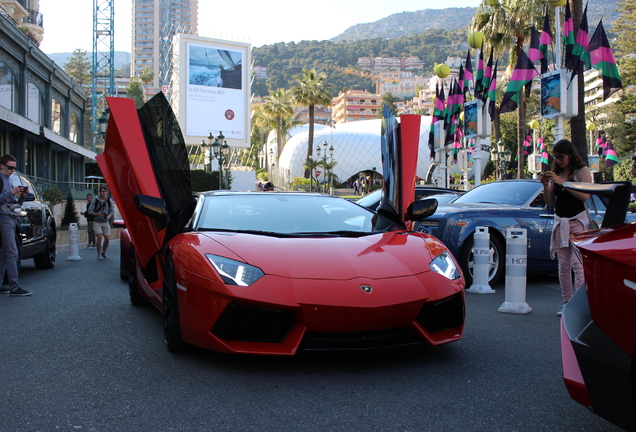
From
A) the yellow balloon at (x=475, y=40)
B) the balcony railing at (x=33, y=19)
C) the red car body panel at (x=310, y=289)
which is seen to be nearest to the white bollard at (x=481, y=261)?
the red car body panel at (x=310, y=289)

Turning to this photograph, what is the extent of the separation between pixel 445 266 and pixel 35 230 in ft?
25.8

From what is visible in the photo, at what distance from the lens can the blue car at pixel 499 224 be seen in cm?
807

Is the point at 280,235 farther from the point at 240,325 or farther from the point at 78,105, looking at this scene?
the point at 78,105

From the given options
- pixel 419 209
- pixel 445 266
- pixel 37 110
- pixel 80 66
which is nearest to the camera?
pixel 445 266

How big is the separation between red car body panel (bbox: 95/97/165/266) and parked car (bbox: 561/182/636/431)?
3842 mm

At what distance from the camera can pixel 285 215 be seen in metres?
5.12

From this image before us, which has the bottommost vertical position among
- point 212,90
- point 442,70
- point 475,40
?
point 442,70

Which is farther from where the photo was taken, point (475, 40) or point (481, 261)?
point (475, 40)

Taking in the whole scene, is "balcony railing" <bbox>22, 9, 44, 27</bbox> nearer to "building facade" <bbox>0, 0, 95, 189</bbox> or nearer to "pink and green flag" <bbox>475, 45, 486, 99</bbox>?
"building facade" <bbox>0, 0, 95, 189</bbox>

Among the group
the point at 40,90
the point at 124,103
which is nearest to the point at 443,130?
the point at 40,90

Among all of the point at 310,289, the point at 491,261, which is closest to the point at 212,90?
the point at 491,261

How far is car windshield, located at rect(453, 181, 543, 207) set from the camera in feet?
28.9

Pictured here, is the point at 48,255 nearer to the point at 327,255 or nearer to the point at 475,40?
the point at 327,255

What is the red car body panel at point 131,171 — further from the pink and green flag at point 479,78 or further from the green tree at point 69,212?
the pink and green flag at point 479,78
